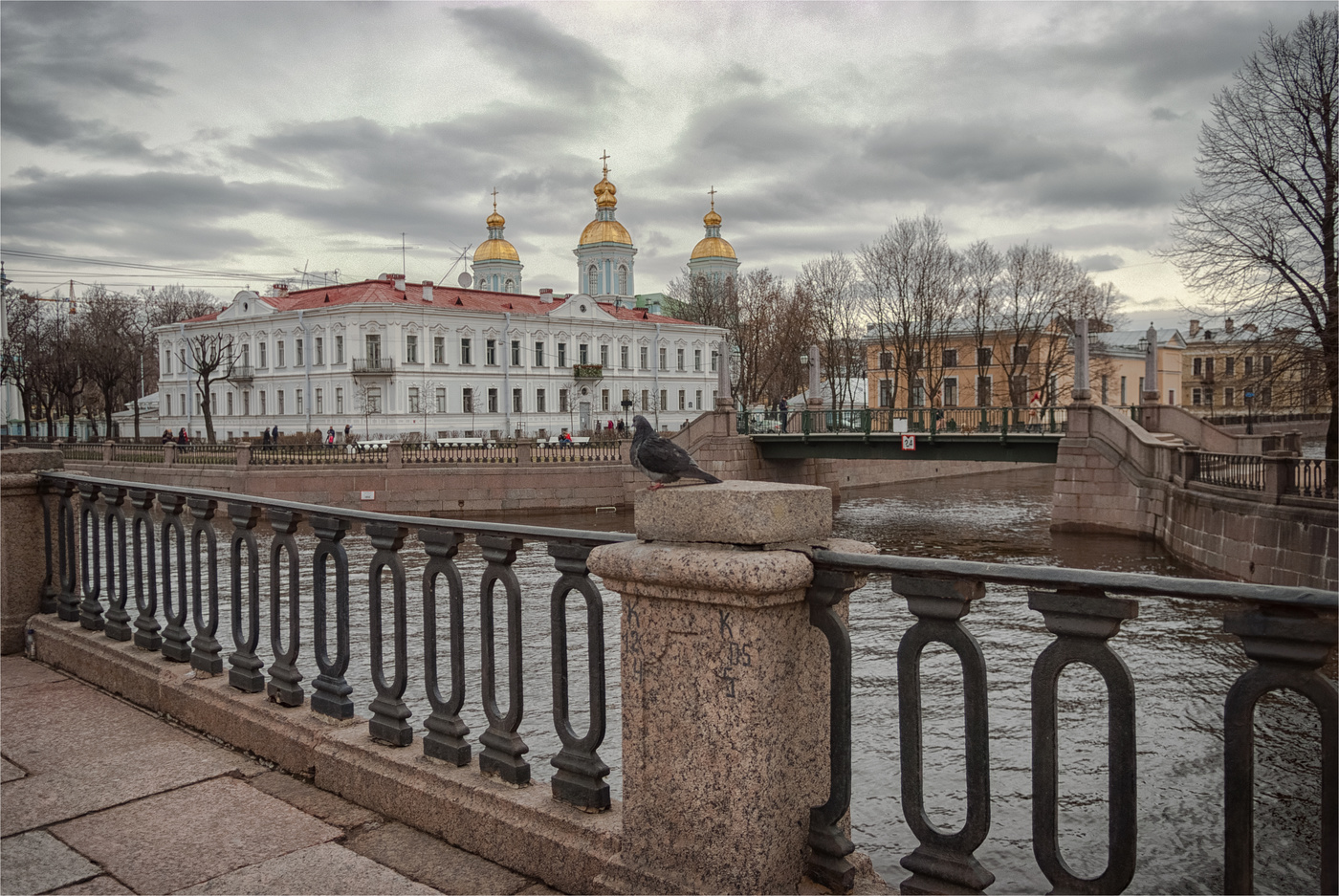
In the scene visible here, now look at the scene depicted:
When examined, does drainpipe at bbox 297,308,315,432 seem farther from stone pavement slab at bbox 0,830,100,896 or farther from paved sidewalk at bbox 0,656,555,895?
stone pavement slab at bbox 0,830,100,896

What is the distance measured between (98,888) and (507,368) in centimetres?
5211

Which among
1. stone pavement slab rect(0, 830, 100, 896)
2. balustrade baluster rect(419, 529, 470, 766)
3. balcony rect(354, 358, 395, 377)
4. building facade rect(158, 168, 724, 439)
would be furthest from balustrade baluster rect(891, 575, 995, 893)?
balcony rect(354, 358, 395, 377)

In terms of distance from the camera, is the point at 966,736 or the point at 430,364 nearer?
the point at 966,736

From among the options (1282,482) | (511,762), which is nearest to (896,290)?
(1282,482)

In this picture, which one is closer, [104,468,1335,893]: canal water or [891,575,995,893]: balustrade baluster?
[891,575,995,893]: balustrade baluster

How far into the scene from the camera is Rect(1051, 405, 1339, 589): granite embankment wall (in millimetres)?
16891

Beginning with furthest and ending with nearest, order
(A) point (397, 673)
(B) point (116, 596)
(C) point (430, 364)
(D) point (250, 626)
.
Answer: (C) point (430, 364) → (B) point (116, 596) → (D) point (250, 626) → (A) point (397, 673)

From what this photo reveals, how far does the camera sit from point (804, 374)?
192ft

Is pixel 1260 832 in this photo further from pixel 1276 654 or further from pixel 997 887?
pixel 1276 654

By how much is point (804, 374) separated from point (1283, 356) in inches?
1407

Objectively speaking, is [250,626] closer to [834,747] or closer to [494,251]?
[834,747]

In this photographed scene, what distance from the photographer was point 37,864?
2.90 m

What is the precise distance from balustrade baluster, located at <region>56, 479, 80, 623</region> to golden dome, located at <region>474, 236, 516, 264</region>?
212 feet

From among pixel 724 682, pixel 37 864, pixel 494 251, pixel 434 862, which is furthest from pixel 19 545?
Result: pixel 494 251
